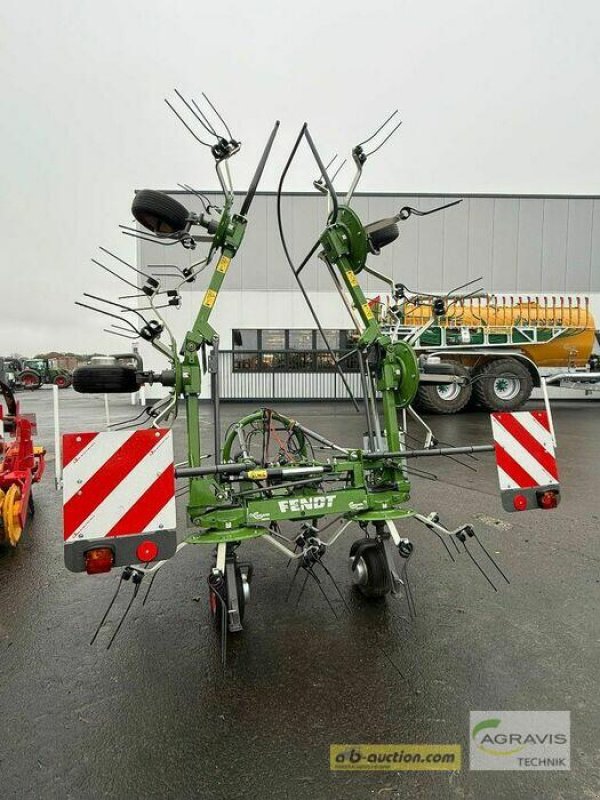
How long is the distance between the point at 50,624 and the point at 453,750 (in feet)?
6.79

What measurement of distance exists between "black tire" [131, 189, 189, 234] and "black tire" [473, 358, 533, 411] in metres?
9.59

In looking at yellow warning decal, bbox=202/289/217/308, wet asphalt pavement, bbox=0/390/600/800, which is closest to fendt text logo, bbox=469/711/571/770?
wet asphalt pavement, bbox=0/390/600/800

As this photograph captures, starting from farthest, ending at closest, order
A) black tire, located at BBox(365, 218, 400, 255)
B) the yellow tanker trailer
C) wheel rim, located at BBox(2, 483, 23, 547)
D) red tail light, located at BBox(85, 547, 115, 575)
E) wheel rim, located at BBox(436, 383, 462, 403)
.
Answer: wheel rim, located at BBox(436, 383, 462, 403) < the yellow tanker trailer < wheel rim, located at BBox(2, 483, 23, 547) < black tire, located at BBox(365, 218, 400, 255) < red tail light, located at BBox(85, 547, 115, 575)

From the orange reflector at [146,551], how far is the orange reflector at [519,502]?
183 centimetres

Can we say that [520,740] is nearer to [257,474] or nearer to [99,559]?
[257,474]

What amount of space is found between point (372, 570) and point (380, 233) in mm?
2065

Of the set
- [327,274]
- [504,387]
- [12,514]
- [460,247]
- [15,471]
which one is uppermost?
[460,247]

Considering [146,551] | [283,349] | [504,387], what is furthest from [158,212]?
[283,349]

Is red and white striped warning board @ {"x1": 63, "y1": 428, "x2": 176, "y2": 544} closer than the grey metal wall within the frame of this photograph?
Yes

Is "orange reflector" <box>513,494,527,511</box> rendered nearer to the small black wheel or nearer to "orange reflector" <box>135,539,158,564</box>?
the small black wheel

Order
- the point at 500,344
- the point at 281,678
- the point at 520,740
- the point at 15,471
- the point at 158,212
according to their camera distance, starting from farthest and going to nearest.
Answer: the point at 500,344
the point at 15,471
the point at 158,212
the point at 281,678
the point at 520,740

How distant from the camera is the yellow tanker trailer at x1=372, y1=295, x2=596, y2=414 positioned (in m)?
10.3

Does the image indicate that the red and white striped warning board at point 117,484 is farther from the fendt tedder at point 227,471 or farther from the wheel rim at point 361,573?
the wheel rim at point 361,573

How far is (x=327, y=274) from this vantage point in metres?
14.1
